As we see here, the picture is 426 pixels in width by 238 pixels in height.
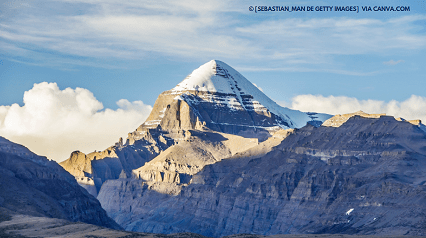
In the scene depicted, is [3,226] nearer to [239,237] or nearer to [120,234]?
[120,234]

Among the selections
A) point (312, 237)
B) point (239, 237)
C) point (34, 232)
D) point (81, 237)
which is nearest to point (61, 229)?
point (34, 232)

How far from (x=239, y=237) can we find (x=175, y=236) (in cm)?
1572

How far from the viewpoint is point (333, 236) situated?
199m

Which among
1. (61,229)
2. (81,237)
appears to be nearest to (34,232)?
(61,229)

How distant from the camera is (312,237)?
19850 cm

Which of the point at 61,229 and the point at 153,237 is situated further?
the point at 61,229

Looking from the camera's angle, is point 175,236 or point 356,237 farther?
point 356,237

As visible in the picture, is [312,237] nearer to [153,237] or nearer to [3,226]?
[153,237]

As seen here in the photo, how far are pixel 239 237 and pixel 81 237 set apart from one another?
33.3 m

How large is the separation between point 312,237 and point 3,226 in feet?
226

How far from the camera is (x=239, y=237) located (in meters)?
186

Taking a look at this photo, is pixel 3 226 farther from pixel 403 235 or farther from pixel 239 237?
pixel 403 235

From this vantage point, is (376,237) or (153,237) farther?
(376,237)

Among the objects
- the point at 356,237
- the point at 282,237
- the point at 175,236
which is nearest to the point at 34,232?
the point at 175,236
